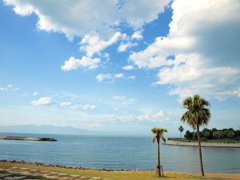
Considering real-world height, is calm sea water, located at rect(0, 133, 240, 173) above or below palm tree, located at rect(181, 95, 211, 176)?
below

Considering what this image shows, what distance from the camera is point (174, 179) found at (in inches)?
892

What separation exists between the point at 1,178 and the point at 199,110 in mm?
24454

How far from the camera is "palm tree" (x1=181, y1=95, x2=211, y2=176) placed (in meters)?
27.2

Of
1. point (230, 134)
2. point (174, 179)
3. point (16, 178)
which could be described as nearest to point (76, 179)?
point (16, 178)

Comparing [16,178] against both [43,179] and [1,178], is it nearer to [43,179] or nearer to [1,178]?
[1,178]

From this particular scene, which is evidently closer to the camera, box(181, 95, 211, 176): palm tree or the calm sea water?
box(181, 95, 211, 176): palm tree

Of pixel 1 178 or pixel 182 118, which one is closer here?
pixel 1 178

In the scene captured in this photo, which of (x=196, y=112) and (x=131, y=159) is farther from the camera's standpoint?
(x=131, y=159)

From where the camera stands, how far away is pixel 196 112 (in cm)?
2725

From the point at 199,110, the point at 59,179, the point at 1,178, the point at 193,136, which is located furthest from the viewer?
the point at 193,136

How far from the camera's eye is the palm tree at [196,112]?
27234mm

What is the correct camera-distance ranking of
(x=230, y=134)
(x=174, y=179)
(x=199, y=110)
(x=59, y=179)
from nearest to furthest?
1. (x=59, y=179)
2. (x=174, y=179)
3. (x=199, y=110)
4. (x=230, y=134)

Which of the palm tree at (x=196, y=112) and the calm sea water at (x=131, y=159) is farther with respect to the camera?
the calm sea water at (x=131, y=159)

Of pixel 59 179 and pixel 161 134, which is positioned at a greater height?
pixel 161 134
